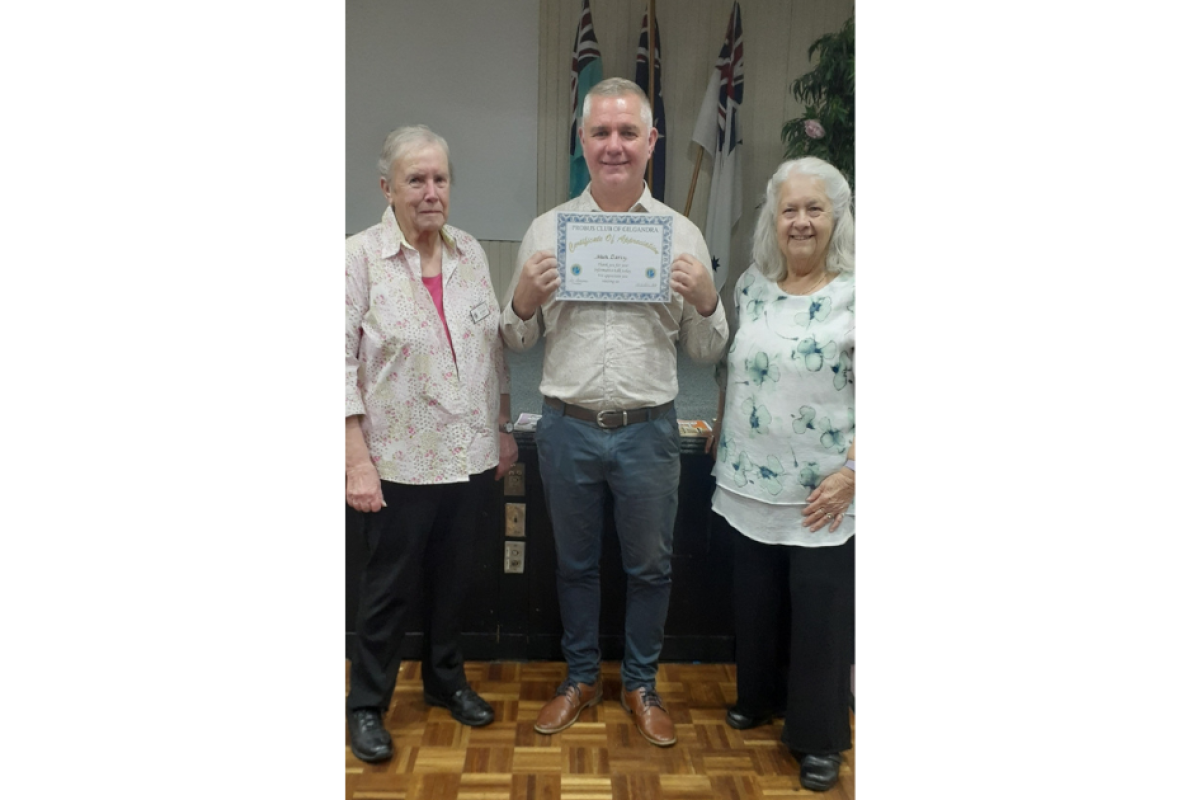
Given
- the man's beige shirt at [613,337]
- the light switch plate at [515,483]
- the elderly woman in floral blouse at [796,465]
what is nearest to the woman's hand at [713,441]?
the elderly woman in floral blouse at [796,465]

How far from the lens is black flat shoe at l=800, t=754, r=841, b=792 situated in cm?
159

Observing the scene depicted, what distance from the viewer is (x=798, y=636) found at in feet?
5.40

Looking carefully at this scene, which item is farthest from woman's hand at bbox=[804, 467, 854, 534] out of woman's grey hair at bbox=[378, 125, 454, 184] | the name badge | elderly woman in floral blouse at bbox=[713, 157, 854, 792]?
woman's grey hair at bbox=[378, 125, 454, 184]

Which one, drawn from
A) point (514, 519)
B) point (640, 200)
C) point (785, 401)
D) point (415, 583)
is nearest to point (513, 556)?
point (514, 519)

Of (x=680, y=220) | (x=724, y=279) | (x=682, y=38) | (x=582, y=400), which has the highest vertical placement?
(x=682, y=38)

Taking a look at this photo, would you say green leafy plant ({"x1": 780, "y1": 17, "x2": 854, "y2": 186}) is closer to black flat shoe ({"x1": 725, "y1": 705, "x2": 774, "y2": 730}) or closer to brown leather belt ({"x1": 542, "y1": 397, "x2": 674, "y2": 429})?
brown leather belt ({"x1": 542, "y1": 397, "x2": 674, "y2": 429})

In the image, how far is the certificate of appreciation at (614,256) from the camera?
58.0 inches

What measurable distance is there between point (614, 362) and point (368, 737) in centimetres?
87

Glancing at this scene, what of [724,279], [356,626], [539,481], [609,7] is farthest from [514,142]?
[356,626]

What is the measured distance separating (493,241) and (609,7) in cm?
49

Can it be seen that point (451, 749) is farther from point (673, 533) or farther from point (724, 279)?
point (724, 279)

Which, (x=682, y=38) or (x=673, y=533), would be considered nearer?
(x=682, y=38)

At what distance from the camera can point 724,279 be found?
5.12 ft

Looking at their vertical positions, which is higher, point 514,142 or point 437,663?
point 514,142
